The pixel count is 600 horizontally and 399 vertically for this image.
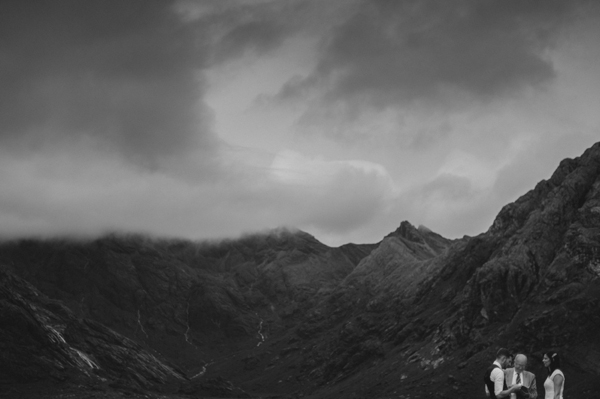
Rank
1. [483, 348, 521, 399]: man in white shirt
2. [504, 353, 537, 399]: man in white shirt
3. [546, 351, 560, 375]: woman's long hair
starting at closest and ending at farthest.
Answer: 1. [483, 348, 521, 399]: man in white shirt
2. [546, 351, 560, 375]: woman's long hair
3. [504, 353, 537, 399]: man in white shirt

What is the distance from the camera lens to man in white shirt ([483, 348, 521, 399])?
27.8 metres

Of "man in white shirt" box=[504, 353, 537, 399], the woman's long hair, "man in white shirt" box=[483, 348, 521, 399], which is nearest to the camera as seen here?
"man in white shirt" box=[483, 348, 521, 399]

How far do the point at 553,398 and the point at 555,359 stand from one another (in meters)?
1.88

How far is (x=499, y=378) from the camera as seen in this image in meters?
27.8

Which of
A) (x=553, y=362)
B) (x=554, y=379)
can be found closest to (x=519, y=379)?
(x=554, y=379)

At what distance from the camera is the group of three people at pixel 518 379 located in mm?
27844

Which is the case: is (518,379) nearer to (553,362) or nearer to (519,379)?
(519,379)

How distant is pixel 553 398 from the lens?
1110 inches

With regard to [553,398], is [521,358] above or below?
above

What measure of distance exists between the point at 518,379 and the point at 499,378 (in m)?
1.20

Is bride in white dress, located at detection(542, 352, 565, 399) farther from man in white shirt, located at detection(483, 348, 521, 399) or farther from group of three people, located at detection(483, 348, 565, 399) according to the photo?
man in white shirt, located at detection(483, 348, 521, 399)

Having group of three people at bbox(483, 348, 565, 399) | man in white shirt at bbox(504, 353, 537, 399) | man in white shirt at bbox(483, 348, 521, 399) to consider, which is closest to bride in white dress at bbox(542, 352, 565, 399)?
group of three people at bbox(483, 348, 565, 399)

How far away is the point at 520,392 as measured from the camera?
28391mm

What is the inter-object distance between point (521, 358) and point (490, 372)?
1699 mm
